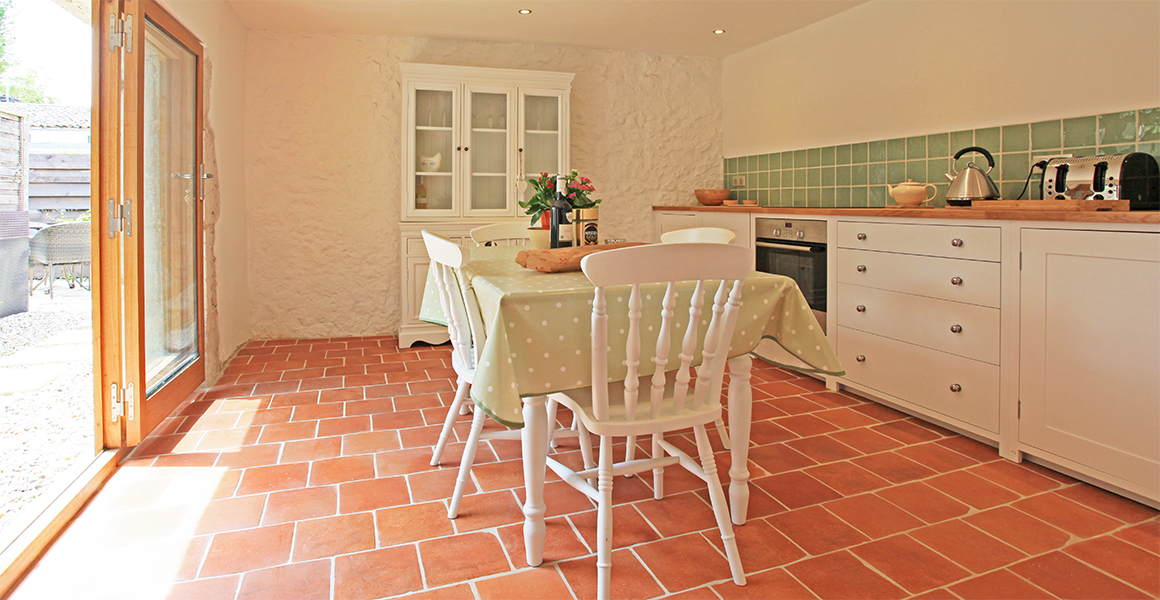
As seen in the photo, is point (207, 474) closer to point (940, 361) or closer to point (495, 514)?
point (495, 514)

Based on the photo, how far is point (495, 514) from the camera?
2256mm

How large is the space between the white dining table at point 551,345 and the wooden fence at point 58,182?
52.3 inches

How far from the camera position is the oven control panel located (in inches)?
149

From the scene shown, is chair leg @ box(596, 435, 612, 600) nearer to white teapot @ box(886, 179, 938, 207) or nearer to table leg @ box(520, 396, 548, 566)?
table leg @ box(520, 396, 548, 566)

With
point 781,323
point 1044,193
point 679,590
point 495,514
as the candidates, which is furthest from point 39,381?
point 1044,193

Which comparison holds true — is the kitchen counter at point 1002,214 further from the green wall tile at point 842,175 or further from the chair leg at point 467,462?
the chair leg at point 467,462

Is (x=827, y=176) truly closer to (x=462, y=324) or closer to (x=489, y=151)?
(x=489, y=151)

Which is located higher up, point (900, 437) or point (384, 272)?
point (384, 272)

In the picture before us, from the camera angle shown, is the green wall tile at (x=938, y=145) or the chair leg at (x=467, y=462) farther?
the green wall tile at (x=938, y=145)

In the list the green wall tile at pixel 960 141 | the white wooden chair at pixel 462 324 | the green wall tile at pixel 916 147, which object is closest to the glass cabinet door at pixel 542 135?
the green wall tile at pixel 916 147

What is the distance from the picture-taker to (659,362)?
175 centimetres

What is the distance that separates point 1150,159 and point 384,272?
456 centimetres

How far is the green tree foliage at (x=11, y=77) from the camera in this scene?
1913 millimetres

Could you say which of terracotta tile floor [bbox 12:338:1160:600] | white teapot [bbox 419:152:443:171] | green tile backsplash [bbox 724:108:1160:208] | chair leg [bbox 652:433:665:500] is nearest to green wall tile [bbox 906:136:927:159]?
green tile backsplash [bbox 724:108:1160:208]
